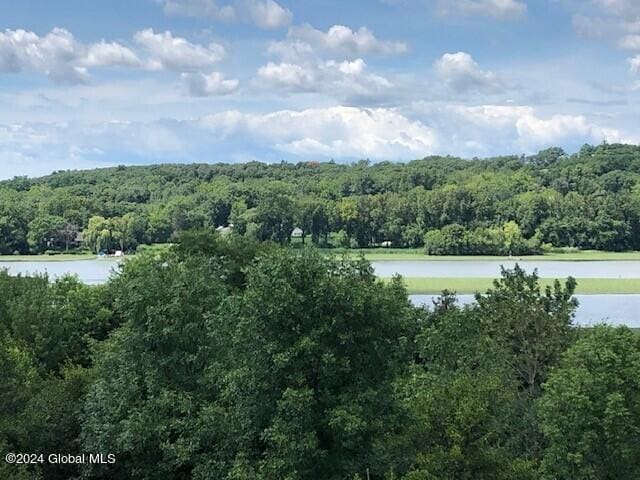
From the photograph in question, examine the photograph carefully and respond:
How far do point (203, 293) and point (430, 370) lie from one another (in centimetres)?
796

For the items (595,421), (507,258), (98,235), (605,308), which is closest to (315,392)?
(595,421)

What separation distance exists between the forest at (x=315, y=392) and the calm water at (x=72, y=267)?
52343 mm

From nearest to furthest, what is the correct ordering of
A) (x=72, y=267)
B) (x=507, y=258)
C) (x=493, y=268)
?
(x=493, y=268), (x=72, y=267), (x=507, y=258)

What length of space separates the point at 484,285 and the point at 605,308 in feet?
37.6

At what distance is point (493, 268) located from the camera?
281 ft

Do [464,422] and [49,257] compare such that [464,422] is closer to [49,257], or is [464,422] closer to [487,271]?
[487,271]

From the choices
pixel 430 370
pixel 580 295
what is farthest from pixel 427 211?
pixel 430 370

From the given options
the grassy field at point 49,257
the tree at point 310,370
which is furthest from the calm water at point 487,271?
the tree at point 310,370

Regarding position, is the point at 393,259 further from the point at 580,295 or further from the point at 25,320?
the point at 25,320

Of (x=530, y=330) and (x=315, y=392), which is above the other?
(x=530, y=330)

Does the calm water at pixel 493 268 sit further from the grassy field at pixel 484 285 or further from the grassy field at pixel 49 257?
the grassy field at pixel 49 257

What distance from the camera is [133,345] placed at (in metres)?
25.3

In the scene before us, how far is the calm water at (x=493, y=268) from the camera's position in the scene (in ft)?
253

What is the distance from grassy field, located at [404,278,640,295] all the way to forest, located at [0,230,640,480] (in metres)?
32.8
